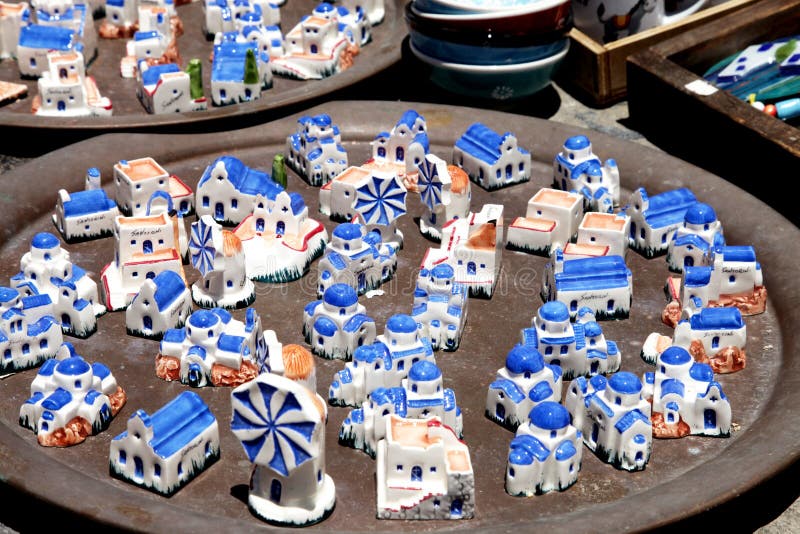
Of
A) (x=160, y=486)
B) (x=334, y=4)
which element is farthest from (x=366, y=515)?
(x=334, y=4)

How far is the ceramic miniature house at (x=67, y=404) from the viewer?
22.7ft

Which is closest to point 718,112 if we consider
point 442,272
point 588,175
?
point 588,175

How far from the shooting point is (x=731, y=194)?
902 centimetres

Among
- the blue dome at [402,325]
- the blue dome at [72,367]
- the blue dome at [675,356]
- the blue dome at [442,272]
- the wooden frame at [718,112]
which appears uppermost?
the blue dome at [72,367]

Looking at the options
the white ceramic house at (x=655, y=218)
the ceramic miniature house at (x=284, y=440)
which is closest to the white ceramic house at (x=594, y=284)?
the white ceramic house at (x=655, y=218)

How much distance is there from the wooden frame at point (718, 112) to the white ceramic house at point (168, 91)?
3.17 metres

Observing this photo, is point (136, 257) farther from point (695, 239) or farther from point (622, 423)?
point (695, 239)

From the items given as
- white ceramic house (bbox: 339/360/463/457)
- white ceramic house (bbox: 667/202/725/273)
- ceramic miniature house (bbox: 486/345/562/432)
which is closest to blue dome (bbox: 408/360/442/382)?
white ceramic house (bbox: 339/360/463/457)

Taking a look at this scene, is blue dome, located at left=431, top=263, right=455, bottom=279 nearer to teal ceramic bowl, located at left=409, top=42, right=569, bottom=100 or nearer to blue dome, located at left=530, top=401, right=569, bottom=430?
blue dome, located at left=530, top=401, right=569, bottom=430

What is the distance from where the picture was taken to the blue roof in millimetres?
8586

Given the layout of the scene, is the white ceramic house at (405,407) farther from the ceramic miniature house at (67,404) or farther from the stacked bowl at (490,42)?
the stacked bowl at (490,42)

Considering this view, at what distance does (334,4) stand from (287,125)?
216 cm

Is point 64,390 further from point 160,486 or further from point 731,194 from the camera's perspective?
point 731,194

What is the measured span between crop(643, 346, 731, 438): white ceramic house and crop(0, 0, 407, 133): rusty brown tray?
3845mm
